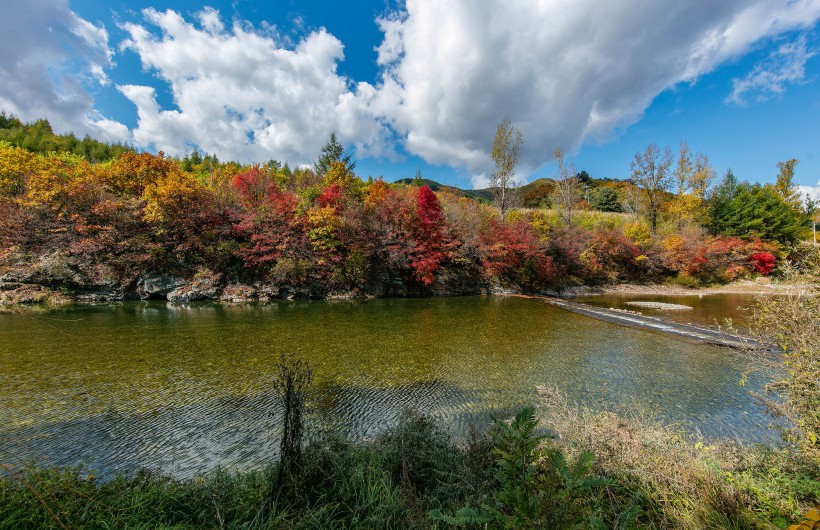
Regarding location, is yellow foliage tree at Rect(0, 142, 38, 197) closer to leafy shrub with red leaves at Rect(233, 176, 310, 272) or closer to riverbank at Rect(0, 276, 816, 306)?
riverbank at Rect(0, 276, 816, 306)

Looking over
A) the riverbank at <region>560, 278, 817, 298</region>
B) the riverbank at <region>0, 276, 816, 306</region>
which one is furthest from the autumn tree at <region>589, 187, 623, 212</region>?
the riverbank at <region>0, 276, 816, 306</region>

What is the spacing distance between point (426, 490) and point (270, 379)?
5.90 metres

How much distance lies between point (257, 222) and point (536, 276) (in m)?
24.3

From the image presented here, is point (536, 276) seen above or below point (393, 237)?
below

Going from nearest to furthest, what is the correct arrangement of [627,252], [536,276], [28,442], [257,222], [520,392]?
1. [28,442]
2. [520,392]
3. [257,222]
4. [536,276]
5. [627,252]

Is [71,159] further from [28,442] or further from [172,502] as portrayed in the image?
[172,502]

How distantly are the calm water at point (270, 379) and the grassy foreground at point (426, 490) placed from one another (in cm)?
106

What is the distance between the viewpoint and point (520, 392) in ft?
24.8

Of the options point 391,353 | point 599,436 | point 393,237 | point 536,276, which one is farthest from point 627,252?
point 599,436

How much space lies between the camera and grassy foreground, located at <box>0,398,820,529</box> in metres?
2.70

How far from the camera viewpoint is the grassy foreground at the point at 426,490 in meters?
2.70

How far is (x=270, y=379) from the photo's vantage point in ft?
26.4

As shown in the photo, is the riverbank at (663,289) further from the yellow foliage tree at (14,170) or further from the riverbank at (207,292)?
the yellow foliage tree at (14,170)

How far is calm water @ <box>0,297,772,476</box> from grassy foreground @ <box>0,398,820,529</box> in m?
1.06
